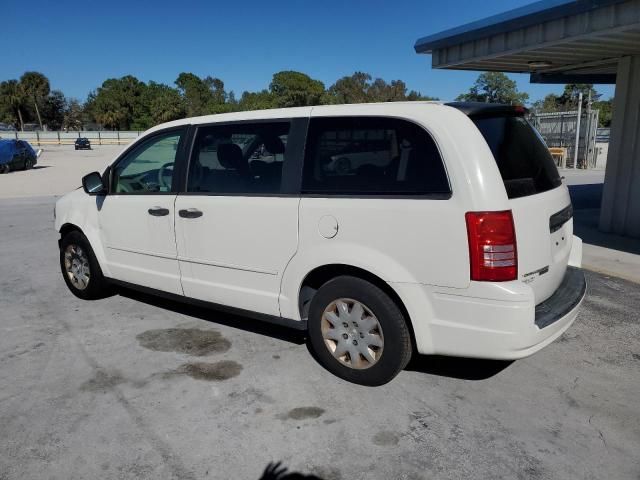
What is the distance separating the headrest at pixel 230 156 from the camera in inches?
155

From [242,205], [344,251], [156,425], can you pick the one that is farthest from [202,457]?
[242,205]

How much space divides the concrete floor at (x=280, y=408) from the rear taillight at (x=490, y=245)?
0.91 metres

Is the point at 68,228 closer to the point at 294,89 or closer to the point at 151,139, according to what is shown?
the point at 151,139

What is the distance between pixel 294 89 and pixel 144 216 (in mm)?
87783

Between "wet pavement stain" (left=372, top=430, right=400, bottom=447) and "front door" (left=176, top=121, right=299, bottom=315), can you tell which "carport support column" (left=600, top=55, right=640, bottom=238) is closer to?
"front door" (left=176, top=121, right=299, bottom=315)

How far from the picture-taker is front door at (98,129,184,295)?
4.28 meters

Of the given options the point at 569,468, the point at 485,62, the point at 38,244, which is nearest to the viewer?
the point at 569,468

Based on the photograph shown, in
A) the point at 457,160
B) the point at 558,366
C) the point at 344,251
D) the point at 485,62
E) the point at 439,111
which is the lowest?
the point at 558,366

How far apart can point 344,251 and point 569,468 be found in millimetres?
1677

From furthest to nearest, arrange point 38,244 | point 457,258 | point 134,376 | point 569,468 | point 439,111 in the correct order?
point 38,244, point 134,376, point 439,111, point 457,258, point 569,468

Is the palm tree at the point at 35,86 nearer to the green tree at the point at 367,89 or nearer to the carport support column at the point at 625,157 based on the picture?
the green tree at the point at 367,89

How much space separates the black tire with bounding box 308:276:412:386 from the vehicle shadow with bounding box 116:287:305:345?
70cm

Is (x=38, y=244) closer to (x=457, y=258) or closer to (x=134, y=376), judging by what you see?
(x=134, y=376)

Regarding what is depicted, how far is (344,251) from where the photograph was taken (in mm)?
3271
